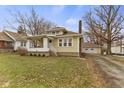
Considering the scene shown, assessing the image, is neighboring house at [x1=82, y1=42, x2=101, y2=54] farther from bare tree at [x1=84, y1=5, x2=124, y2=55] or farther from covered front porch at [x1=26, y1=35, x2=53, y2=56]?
covered front porch at [x1=26, y1=35, x2=53, y2=56]

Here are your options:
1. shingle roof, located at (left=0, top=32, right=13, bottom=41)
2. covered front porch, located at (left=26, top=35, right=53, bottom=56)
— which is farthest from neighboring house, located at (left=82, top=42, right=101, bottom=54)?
Answer: covered front porch, located at (left=26, top=35, right=53, bottom=56)

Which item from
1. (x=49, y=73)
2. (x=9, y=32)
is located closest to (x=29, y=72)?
(x=49, y=73)

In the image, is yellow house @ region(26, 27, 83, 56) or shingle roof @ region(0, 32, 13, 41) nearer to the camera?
yellow house @ region(26, 27, 83, 56)

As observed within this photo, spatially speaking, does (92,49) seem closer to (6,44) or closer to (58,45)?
(6,44)

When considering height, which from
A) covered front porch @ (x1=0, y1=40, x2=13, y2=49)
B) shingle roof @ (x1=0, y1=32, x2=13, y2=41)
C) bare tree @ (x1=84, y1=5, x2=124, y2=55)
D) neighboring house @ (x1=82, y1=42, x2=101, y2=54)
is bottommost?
neighboring house @ (x1=82, y1=42, x2=101, y2=54)

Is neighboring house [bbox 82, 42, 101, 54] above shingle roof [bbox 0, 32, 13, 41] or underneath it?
underneath

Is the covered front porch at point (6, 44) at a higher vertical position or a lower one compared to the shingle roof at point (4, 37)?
lower

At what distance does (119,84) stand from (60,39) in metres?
9.92

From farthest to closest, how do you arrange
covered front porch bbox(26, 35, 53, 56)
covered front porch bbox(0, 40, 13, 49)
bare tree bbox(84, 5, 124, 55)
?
covered front porch bbox(0, 40, 13, 49) → bare tree bbox(84, 5, 124, 55) → covered front porch bbox(26, 35, 53, 56)

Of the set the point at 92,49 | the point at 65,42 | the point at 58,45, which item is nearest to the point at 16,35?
the point at 58,45

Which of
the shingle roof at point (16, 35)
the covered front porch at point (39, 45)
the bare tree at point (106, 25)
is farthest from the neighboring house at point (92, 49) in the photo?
the covered front porch at point (39, 45)

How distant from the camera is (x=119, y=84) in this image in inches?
197

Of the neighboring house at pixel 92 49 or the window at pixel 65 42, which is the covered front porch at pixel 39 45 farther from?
the neighboring house at pixel 92 49
